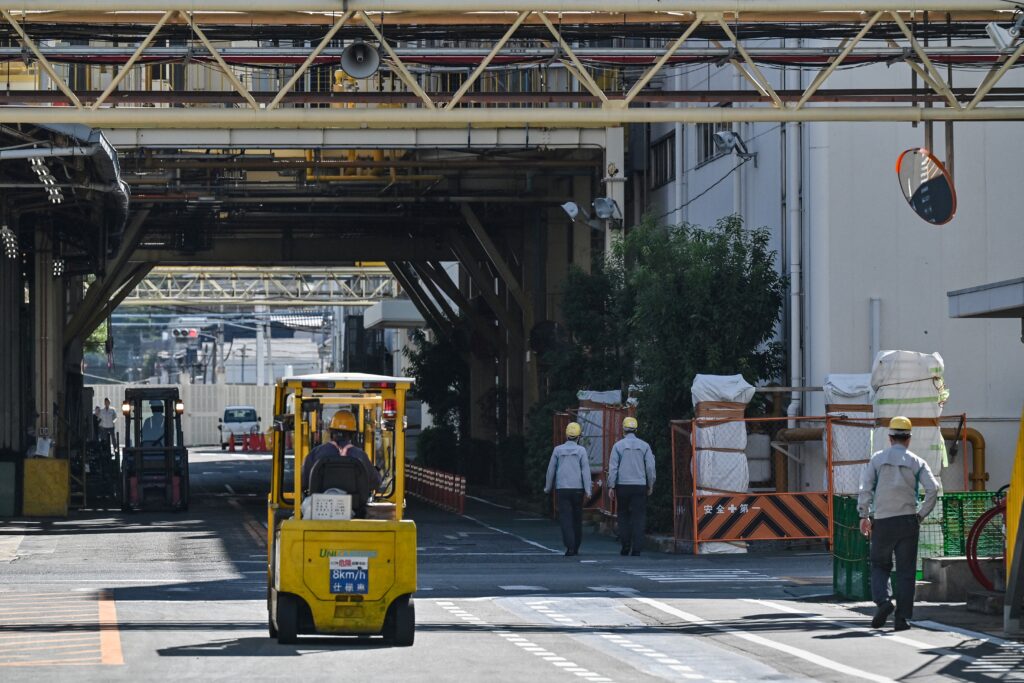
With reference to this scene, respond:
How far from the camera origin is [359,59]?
18375 millimetres

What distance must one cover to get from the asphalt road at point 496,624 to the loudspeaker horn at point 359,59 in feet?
18.0

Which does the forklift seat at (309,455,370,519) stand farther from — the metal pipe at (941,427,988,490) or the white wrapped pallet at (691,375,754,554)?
the metal pipe at (941,427,988,490)

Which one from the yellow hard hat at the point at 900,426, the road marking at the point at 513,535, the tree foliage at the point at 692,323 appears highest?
the tree foliage at the point at 692,323

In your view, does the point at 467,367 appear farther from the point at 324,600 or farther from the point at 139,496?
the point at 324,600

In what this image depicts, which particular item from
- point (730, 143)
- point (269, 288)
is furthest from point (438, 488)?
point (269, 288)

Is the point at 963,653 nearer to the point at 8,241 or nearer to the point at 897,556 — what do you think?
the point at 897,556

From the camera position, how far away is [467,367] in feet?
168

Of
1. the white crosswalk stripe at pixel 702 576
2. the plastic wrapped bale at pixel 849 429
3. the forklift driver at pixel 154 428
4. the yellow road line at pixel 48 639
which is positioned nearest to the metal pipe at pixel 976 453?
the plastic wrapped bale at pixel 849 429

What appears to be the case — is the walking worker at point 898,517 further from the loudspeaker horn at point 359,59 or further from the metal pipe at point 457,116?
the loudspeaker horn at point 359,59

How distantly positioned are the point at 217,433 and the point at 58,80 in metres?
75.6

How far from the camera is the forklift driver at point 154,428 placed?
35688 mm

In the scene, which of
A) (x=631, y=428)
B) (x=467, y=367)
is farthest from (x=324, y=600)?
(x=467, y=367)

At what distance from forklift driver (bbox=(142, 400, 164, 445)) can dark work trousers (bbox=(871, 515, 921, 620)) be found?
2294 cm

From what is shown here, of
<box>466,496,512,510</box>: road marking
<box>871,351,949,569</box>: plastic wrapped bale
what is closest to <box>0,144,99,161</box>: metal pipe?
<box>871,351,949,569</box>: plastic wrapped bale
